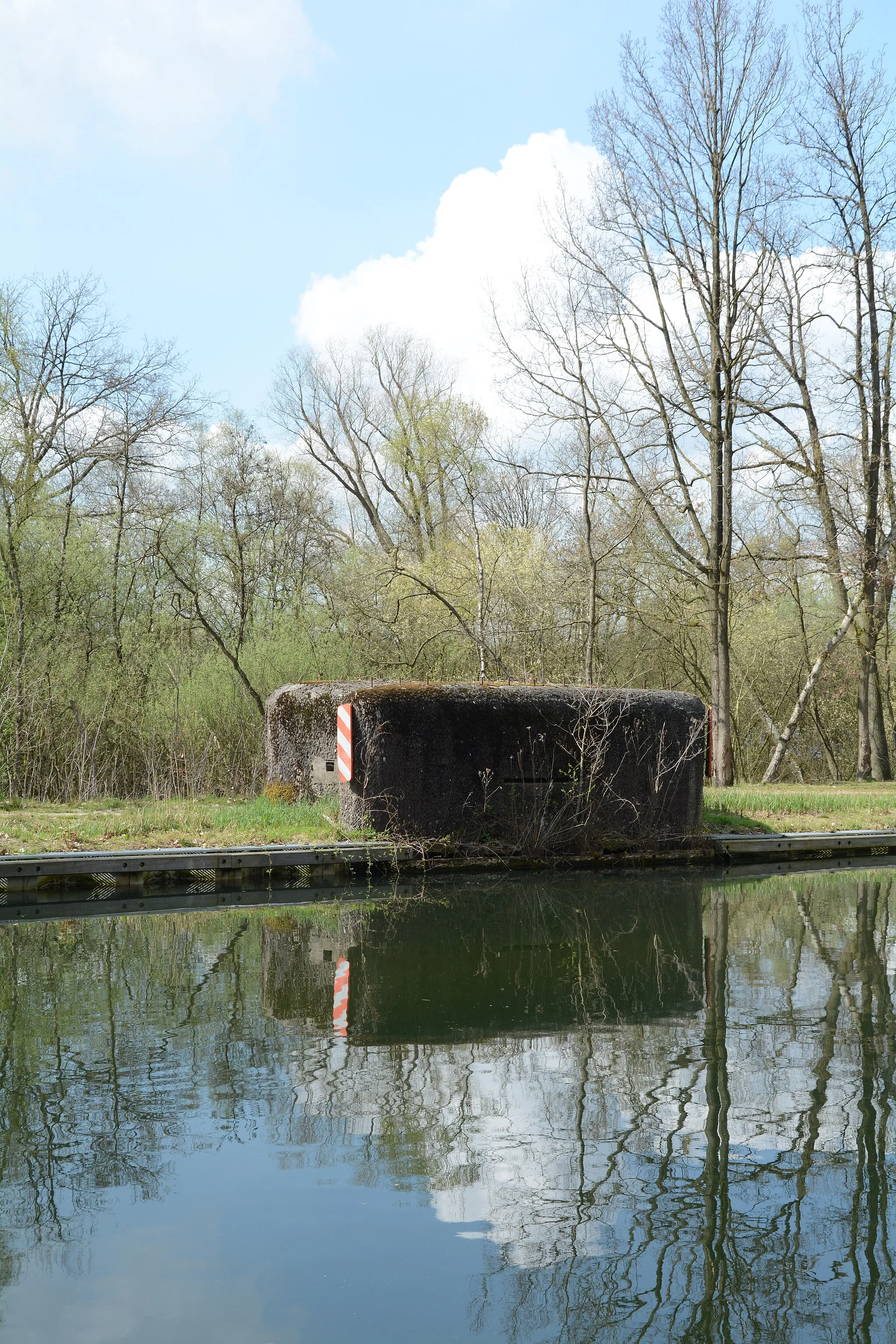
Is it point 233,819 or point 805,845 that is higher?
point 233,819

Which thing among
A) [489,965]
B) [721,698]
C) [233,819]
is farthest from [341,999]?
[721,698]

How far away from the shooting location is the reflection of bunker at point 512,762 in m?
12.0

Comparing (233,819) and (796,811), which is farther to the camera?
(796,811)

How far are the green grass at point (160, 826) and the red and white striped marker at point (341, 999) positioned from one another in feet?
13.9

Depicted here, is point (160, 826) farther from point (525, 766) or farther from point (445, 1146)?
point (445, 1146)

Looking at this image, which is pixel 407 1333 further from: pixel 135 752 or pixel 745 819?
pixel 135 752

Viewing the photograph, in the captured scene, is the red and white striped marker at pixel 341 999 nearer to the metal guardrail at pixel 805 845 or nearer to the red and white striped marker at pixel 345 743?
the red and white striped marker at pixel 345 743

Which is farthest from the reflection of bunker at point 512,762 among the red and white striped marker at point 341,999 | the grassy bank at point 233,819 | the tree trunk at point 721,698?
the tree trunk at point 721,698

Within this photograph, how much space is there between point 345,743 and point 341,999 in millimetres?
5839

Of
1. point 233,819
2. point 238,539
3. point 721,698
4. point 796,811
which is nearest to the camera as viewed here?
point 233,819

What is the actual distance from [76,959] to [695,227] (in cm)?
1731

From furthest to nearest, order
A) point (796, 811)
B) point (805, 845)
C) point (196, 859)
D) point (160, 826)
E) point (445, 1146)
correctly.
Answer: point (796, 811), point (805, 845), point (160, 826), point (196, 859), point (445, 1146)

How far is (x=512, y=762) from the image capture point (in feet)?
40.8

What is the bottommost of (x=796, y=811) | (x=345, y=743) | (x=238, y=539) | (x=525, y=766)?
(x=796, y=811)
